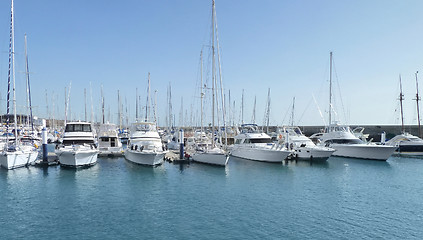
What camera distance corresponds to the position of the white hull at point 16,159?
29.5 meters

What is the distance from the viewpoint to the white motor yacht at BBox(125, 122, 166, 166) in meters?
32.6

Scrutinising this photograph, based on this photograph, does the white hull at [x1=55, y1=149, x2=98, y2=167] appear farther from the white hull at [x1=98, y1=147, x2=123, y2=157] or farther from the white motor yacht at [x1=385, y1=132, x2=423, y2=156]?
the white motor yacht at [x1=385, y1=132, x2=423, y2=156]

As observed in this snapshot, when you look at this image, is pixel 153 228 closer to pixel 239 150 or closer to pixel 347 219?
pixel 347 219

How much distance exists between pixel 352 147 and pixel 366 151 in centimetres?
205

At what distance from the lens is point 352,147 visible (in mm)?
42688

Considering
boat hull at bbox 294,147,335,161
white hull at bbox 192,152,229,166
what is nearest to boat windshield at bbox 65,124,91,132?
white hull at bbox 192,152,229,166

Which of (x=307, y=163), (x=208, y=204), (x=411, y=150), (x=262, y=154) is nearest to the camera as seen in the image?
(x=208, y=204)

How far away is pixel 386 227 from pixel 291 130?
31994 millimetres

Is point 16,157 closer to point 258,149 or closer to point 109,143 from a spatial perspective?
point 109,143

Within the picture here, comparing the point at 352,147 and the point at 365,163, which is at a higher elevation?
the point at 352,147

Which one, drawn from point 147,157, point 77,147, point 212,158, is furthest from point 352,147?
point 77,147

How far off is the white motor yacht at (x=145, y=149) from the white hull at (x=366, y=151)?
2808 cm

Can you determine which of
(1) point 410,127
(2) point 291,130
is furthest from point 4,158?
(1) point 410,127

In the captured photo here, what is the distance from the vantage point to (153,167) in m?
32.7
